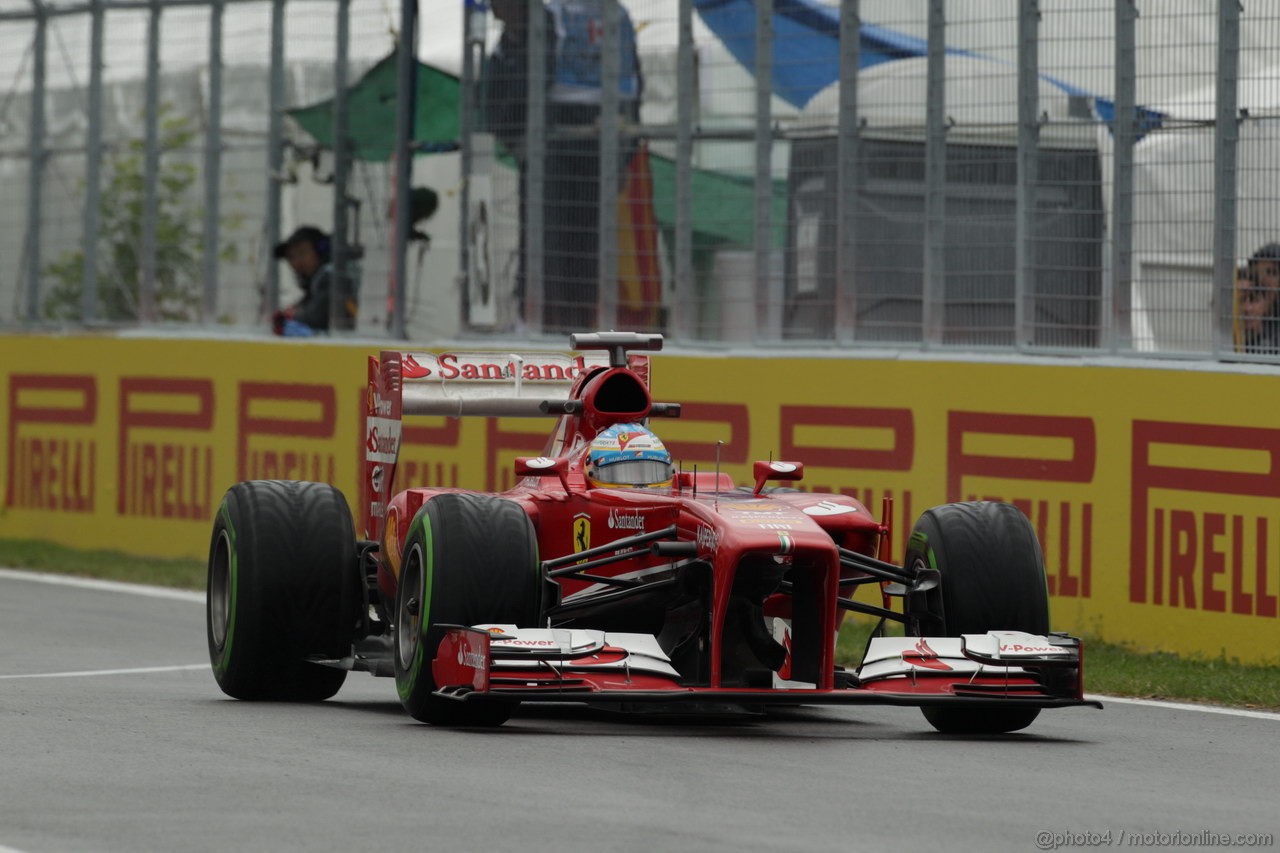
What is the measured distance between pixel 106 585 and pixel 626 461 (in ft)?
27.8

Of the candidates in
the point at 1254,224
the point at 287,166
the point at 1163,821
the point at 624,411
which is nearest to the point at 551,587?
the point at 624,411

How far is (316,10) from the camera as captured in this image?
65.2ft

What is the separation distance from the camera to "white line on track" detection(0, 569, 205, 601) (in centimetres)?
1734

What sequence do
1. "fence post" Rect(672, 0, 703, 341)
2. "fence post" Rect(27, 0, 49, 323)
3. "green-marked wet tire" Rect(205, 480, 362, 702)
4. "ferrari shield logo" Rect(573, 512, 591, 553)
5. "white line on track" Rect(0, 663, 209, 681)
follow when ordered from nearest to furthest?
1. "ferrari shield logo" Rect(573, 512, 591, 553)
2. "green-marked wet tire" Rect(205, 480, 362, 702)
3. "white line on track" Rect(0, 663, 209, 681)
4. "fence post" Rect(672, 0, 703, 341)
5. "fence post" Rect(27, 0, 49, 323)

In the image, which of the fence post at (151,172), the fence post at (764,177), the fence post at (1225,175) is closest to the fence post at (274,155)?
the fence post at (151,172)

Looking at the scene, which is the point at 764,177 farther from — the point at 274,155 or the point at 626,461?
the point at 626,461

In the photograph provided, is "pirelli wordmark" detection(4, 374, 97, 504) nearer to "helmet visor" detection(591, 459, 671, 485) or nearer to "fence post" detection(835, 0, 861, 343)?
"fence post" detection(835, 0, 861, 343)

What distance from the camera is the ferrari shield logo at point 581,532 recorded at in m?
10.4

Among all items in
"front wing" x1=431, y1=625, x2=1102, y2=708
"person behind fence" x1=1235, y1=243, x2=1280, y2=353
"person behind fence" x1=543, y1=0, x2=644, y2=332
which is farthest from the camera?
"person behind fence" x1=543, y1=0, x2=644, y2=332

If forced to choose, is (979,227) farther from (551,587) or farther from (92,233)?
(92,233)

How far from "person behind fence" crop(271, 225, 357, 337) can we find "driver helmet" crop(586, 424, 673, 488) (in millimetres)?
9179

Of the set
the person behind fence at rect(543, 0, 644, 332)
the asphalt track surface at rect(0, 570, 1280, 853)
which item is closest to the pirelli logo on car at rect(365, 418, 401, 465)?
the asphalt track surface at rect(0, 570, 1280, 853)

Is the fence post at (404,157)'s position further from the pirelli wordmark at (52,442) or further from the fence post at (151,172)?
the pirelli wordmark at (52,442)

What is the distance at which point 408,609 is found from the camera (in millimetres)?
9938
